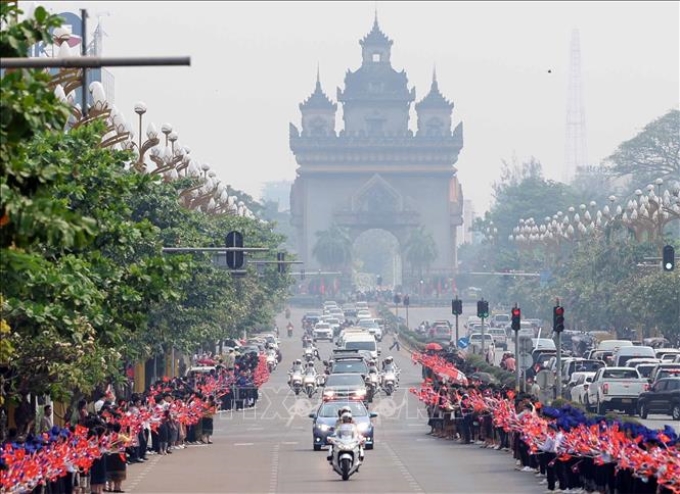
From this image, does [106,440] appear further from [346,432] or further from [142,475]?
[346,432]

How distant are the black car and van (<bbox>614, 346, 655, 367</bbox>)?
11430 mm

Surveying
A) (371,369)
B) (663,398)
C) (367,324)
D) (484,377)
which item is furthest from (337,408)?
(367,324)

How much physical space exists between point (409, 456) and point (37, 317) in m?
17.7

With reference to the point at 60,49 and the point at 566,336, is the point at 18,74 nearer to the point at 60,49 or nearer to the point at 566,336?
the point at 60,49

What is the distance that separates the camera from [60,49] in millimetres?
38781

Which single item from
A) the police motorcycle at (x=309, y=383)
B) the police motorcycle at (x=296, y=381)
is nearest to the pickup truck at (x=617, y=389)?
the police motorcycle at (x=309, y=383)

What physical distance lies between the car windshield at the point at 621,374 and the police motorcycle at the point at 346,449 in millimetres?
19709

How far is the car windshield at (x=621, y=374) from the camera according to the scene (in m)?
54.1

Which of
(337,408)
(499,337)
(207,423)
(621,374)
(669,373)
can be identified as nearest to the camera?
(337,408)

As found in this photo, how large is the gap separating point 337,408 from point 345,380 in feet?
53.0

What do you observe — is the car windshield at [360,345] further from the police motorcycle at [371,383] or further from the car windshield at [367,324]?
the car windshield at [367,324]

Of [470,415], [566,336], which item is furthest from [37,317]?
[566,336]

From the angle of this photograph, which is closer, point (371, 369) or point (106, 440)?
point (106, 440)

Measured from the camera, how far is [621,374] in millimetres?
54438
